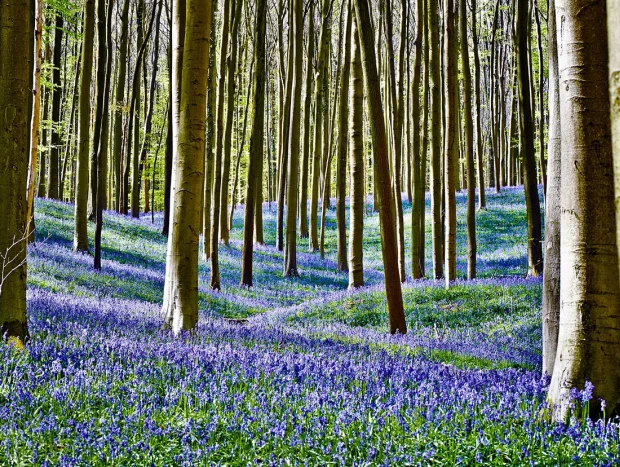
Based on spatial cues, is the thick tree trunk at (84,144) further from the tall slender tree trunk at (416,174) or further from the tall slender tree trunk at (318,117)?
the tall slender tree trunk at (416,174)

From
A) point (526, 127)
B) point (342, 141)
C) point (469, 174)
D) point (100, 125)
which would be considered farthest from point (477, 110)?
point (100, 125)

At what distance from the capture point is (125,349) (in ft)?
17.7

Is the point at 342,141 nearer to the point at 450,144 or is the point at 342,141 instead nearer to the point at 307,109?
the point at 307,109

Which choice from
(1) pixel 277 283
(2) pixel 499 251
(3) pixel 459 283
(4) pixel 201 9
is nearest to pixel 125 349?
→ (4) pixel 201 9

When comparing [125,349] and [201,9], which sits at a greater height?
[201,9]

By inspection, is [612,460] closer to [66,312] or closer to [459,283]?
[66,312]

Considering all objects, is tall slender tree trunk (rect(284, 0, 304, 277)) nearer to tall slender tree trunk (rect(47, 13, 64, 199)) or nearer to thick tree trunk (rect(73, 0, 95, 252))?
thick tree trunk (rect(73, 0, 95, 252))

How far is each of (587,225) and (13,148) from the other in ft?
17.1

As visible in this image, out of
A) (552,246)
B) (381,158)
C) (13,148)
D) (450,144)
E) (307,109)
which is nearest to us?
(552,246)

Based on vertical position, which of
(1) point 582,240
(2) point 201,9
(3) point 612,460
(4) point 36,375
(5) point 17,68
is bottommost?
(3) point 612,460

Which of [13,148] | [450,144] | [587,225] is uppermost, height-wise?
[450,144]

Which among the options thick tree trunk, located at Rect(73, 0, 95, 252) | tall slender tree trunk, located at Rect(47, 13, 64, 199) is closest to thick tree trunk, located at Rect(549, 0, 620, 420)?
thick tree trunk, located at Rect(73, 0, 95, 252)

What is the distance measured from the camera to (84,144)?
1816cm

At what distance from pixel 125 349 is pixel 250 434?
2299 millimetres
